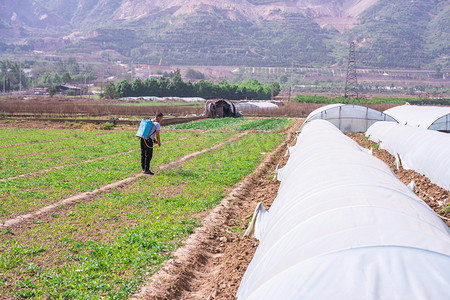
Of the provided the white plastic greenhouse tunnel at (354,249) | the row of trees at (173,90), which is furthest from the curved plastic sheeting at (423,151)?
Answer: the row of trees at (173,90)

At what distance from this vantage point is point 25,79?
142m

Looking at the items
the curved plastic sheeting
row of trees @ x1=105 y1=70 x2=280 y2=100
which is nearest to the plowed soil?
the curved plastic sheeting

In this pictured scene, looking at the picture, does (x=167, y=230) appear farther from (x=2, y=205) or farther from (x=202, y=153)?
(x=202, y=153)

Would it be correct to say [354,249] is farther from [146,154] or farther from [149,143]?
[146,154]

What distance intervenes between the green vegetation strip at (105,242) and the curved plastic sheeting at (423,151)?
6.30 m

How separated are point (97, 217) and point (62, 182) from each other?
12.8 feet

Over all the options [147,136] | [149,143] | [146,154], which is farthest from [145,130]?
[146,154]

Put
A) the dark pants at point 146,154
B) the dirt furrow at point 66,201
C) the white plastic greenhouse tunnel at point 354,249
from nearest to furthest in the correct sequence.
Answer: the white plastic greenhouse tunnel at point 354,249 → the dirt furrow at point 66,201 → the dark pants at point 146,154

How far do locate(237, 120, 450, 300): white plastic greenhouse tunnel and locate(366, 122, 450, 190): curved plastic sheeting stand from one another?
812 cm

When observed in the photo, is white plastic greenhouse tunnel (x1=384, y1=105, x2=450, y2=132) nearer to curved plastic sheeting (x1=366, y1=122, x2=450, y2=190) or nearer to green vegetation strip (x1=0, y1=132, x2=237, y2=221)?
curved plastic sheeting (x1=366, y1=122, x2=450, y2=190)

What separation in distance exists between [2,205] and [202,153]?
11.5m

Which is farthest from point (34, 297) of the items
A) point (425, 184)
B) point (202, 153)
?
point (202, 153)

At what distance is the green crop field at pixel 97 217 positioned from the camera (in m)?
6.41

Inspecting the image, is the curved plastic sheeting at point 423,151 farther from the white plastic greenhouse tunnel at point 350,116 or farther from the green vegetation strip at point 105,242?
the white plastic greenhouse tunnel at point 350,116
